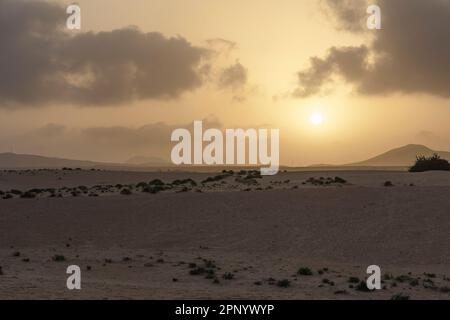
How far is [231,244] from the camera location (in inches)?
1054

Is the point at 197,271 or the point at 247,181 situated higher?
the point at 247,181

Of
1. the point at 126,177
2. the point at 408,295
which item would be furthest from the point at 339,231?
the point at 126,177

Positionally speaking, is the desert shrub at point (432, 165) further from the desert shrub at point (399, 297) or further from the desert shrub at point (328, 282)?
the desert shrub at point (399, 297)

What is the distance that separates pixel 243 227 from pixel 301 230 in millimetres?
2889

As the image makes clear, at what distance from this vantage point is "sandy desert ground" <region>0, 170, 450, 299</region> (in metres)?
18.2

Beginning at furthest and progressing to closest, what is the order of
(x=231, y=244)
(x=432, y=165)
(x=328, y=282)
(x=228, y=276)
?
(x=432, y=165), (x=231, y=244), (x=228, y=276), (x=328, y=282)

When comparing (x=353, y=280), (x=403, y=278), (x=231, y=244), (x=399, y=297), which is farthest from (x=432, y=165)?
(x=399, y=297)

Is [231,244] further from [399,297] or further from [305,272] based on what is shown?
[399,297]

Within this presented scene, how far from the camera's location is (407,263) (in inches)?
928

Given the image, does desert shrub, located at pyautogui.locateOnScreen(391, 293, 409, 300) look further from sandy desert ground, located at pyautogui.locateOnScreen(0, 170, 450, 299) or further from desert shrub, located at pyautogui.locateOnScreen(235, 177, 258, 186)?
desert shrub, located at pyautogui.locateOnScreen(235, 177, 258, 186)

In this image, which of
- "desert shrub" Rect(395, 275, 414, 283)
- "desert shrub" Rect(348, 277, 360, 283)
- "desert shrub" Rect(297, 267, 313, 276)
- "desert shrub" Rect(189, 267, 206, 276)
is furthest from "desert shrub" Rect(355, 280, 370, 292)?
"desert shrub" Rect(189, 267, 206, 276)

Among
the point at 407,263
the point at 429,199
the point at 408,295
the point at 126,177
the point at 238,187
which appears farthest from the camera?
the point at 126,177
